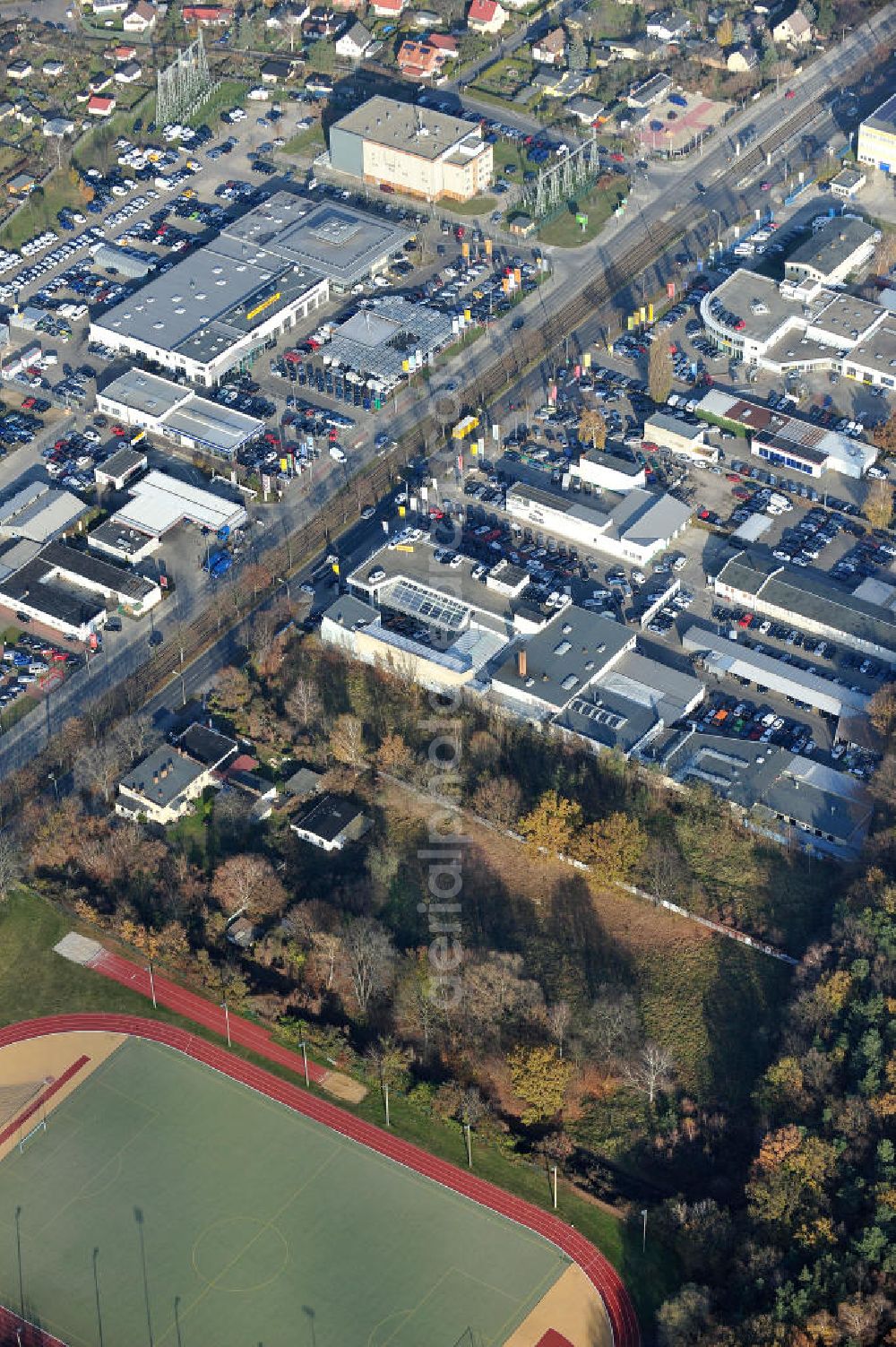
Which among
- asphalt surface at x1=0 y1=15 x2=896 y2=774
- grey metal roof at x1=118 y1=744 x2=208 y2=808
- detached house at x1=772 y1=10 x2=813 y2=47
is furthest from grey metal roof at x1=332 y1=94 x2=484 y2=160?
grey metal roof at x1=118 y1=744 x2=208 y2=808

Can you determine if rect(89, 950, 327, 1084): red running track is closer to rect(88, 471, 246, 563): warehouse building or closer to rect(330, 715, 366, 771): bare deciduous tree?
rect(330, 715, 366, 771): bare deciduous tree

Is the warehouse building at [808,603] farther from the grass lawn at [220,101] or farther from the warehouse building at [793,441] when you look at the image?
the grass lawn at [220,101]

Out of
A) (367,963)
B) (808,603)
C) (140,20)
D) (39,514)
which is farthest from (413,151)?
(367,963)

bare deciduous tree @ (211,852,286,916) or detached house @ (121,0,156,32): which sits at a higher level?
detached house @ (121,0,156,32)

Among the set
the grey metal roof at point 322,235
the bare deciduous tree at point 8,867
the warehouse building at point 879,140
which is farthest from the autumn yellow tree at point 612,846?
the warehouse building at point 879,140


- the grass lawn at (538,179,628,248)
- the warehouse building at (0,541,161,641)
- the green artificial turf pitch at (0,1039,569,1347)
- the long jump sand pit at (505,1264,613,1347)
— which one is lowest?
the long jump sand pit at (505,1264,613,1347)

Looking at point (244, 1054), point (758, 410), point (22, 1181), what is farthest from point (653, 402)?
point (22, 1181)
